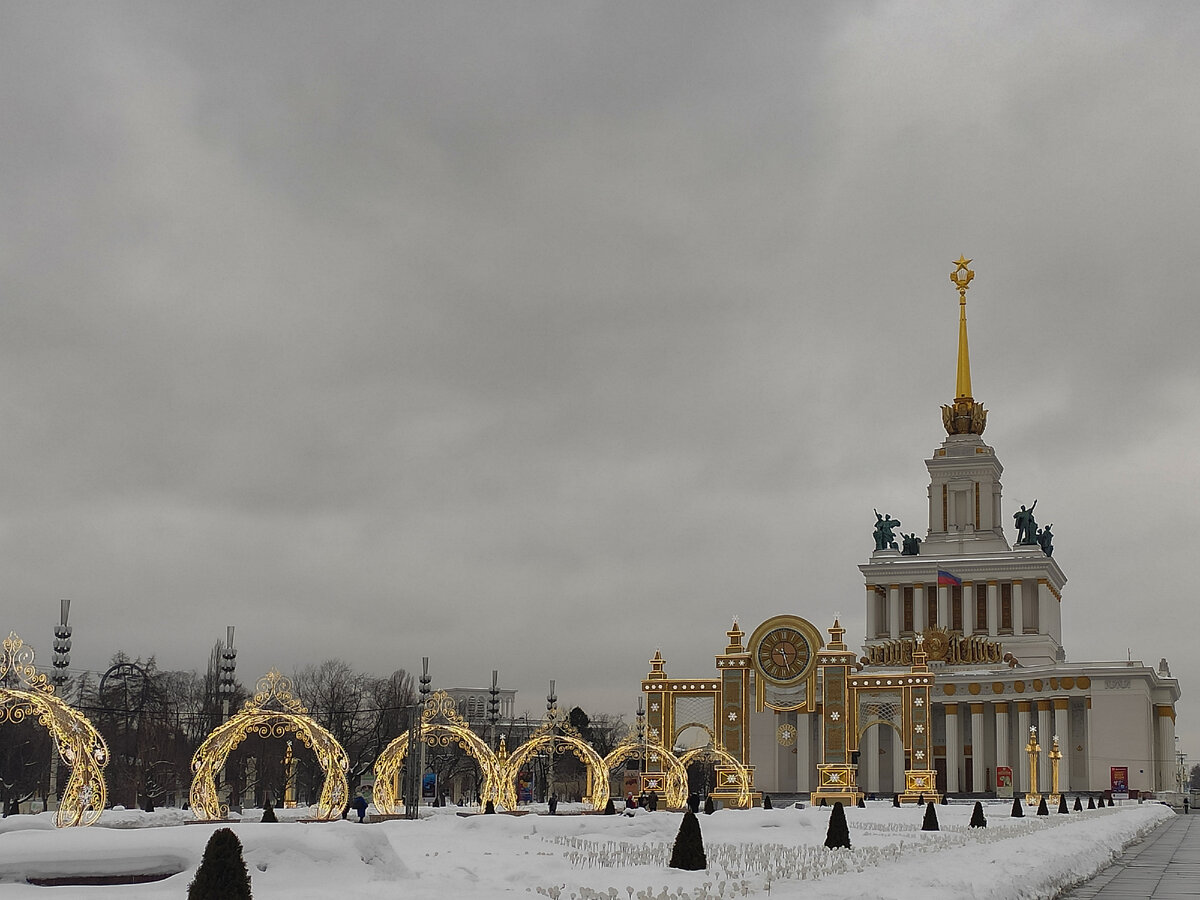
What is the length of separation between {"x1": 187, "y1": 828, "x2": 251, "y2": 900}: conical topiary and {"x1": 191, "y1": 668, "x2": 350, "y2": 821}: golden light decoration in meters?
20.0

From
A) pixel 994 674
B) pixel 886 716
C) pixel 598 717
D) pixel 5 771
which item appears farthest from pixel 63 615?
pixel 598 717

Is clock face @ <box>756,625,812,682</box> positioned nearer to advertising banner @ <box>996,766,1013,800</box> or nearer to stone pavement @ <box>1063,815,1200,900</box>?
stone pavement @ <box>1063,815,1200,900</box>

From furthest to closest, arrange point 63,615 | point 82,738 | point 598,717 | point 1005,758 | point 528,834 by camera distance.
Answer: point 598,717
point 1005,758
point 63,615
point 528,834
point 82,738

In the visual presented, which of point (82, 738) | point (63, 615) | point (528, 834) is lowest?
point (528, 834)

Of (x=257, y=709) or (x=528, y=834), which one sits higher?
(x=257, y=709)

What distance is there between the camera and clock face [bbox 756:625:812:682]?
64.6m

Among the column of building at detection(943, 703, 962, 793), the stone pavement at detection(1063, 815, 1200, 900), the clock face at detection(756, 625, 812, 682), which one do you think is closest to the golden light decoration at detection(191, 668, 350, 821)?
the stone pavement at detection(1063, 815, 1200, 900)

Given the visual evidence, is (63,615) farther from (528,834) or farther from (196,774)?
(528,834)

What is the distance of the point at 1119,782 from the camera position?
3369 inches

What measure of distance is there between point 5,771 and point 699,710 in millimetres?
30588

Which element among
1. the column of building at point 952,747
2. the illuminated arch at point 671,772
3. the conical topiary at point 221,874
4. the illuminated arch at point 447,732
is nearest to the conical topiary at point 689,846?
the conical topiary at point 221,874

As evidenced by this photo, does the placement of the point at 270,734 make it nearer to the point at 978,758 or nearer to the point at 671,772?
the point at 671,772

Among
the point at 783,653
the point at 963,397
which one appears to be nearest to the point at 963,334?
the point at 963,397

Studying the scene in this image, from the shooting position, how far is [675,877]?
22172 millimetres
